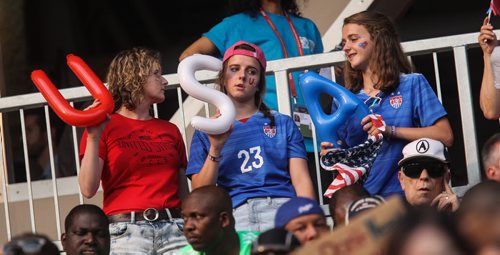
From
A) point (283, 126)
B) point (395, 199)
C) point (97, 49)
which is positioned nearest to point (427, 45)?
point (283, 126)

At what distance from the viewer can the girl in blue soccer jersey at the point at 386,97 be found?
699 cm

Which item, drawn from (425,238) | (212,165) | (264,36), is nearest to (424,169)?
(212,165)

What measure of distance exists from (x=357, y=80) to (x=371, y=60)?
0.63ft

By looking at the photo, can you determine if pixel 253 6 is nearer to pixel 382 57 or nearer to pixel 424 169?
pixel 382 57

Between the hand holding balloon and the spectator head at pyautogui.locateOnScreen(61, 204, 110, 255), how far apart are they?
0.47 meters

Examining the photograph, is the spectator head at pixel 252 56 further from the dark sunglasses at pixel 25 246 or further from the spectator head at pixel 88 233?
the dark sunglasses at pixel 25 246

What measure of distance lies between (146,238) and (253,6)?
6.11 feet

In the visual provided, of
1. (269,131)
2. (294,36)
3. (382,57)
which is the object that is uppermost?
(294,36)

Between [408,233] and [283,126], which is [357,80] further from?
[408,233]

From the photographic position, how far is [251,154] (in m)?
7.00

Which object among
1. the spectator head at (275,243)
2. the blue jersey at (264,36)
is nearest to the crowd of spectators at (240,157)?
the blue jersey at (264,36)

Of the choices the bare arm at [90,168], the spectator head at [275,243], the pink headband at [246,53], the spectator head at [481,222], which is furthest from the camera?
the pink headband at [246,53]

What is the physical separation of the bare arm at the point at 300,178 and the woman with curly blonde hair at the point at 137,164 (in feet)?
2.13

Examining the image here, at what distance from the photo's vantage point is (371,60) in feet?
23.6
